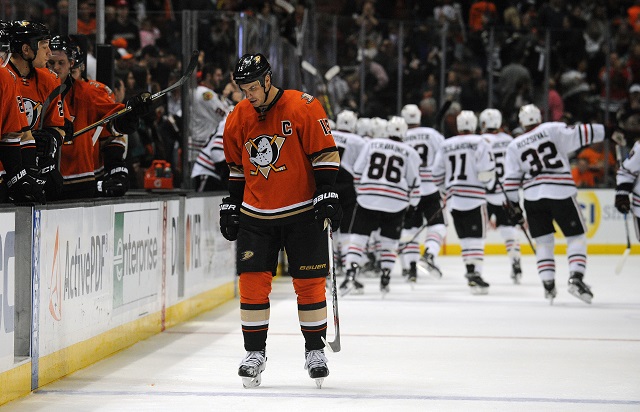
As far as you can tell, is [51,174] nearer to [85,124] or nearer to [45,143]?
[45,143]

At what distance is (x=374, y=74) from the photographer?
13984mm

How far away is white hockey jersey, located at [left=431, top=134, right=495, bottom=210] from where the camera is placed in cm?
1027

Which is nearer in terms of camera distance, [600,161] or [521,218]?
[521,218]

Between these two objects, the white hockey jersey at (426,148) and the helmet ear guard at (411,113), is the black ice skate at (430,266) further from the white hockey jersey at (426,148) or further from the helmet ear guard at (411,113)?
the helmet ear guard at (411,113)

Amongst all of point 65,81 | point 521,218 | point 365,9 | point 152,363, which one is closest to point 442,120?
point 365,9

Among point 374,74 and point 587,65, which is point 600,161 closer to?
point 587,65

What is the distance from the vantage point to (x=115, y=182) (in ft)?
23.3

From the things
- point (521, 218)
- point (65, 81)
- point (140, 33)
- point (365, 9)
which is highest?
point (365, 9)

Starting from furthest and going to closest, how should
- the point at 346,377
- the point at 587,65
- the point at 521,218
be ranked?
1. the point at 587,65
2. the point at 521,218
3. the point at 346,377

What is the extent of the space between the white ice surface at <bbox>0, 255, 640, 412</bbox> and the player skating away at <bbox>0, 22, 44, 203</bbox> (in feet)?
2.90

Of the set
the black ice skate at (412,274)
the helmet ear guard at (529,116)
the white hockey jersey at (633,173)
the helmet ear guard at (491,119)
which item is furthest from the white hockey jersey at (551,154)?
the helmet ear guard at (491,119)

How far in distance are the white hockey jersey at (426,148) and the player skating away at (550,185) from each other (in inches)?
88.7

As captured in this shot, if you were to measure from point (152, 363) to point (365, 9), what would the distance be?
9.28 metres

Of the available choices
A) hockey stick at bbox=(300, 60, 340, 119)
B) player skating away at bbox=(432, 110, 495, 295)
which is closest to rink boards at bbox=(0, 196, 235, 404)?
player skating away at bbox=(432, 110, 495, 295)
